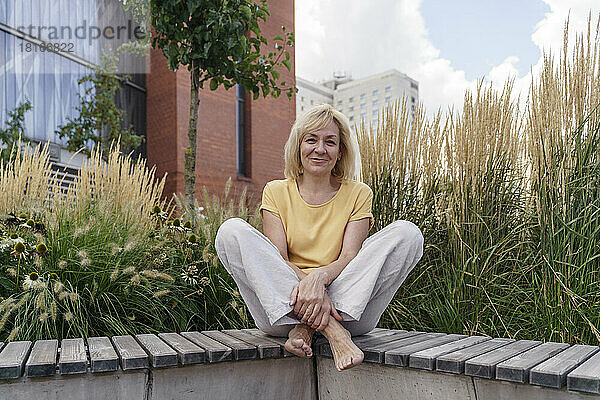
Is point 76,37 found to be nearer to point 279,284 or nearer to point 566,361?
point 279,284

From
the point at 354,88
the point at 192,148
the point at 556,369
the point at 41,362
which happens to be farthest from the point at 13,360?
the point at 354,88

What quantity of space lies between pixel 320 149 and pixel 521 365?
0.99 m

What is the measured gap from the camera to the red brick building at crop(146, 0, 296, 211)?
817 centimetres

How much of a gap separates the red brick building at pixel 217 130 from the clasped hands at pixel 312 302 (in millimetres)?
6071

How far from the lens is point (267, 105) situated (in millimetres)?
9609

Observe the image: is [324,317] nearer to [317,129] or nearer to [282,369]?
[282,369]

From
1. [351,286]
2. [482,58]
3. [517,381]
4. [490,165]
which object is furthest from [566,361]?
[482,58]

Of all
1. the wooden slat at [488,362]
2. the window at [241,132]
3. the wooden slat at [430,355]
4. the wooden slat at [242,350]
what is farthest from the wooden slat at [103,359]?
the window at [241,132]

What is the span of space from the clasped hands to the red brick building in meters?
6.07

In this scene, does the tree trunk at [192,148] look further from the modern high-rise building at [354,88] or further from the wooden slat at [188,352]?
the modern high-rise building at [354,88]

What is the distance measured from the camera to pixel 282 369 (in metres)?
1.84

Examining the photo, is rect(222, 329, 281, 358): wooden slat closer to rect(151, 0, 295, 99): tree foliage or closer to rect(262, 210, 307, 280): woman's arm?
rect(262, 210, 307, 280): woman's arm

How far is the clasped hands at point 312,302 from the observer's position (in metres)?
1.67

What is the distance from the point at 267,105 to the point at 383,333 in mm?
7846
